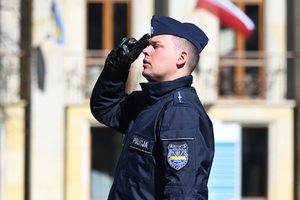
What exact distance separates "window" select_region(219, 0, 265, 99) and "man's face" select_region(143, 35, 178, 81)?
737 centimetres

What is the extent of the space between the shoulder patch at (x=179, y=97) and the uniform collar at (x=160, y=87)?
0.06 metres

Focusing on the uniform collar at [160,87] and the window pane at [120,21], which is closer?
the uniform collar at [160,87]

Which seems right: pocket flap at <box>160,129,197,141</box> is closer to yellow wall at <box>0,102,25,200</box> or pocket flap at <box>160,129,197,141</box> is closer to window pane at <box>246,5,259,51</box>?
yellow wall at <box>0,102,25,200</box>

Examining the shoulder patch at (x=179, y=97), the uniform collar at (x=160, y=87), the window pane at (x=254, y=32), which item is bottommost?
the shoulder patch at (x=179, y=97)

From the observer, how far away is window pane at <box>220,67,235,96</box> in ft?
31.4

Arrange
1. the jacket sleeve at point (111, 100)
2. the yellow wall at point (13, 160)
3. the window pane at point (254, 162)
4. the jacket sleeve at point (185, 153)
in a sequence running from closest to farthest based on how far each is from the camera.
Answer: the jacket sleeve at point (185, 153)
the jacket sleeve at point (111, 100)
the yellow wall at point (13, 160)
the window pane at point (254, 162)

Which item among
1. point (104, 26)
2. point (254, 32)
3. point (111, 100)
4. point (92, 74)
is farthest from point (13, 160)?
point (111, 100)

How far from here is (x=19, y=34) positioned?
9336 millimetres

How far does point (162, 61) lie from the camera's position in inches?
90.0

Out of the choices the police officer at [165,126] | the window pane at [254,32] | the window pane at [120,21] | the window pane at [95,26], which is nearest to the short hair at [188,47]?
the police officer at [165,126]

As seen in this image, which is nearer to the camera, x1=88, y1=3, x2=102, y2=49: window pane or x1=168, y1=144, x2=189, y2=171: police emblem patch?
x1=168, y1=144, x2=189, y2=171: police emblem patch

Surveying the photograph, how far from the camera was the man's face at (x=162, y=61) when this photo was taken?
7.48ft

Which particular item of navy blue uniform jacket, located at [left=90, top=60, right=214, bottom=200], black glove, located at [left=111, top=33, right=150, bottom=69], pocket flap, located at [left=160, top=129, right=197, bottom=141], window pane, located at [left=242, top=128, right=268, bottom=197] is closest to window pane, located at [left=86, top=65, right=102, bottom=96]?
window pane, located at [left=242, top=128, right=268, bottom=197]

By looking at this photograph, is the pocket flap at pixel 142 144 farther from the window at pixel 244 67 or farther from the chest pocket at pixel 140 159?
the window at pixel 244 67
